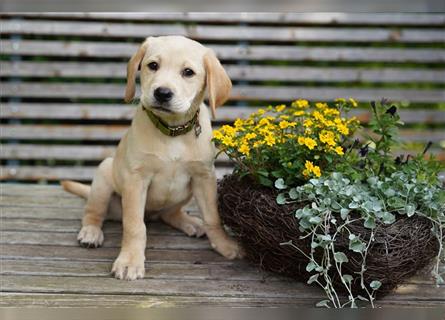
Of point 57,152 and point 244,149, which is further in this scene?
point 57,152

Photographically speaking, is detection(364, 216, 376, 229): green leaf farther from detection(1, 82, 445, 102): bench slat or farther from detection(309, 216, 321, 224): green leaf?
detection(1, 82, 445, 102): bench slat

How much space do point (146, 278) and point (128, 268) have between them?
3.7 inches

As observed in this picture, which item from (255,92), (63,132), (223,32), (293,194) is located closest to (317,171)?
(293,194)

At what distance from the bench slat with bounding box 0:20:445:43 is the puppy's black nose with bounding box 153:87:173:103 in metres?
2.30

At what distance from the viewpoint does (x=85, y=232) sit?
3117 millimetres

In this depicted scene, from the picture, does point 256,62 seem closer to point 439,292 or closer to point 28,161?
point 28,161

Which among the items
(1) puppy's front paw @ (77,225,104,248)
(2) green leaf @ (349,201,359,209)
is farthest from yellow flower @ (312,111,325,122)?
(1) puppy's front paw @ (77,225,104,248)

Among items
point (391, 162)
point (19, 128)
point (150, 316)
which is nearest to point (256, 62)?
point (19, 128)

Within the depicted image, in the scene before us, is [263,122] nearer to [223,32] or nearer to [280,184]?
[280,184]

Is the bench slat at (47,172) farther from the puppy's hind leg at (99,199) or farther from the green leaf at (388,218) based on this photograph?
the green leaf at (388,218)

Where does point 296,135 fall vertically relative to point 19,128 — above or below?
above

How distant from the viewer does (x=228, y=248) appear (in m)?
2.99

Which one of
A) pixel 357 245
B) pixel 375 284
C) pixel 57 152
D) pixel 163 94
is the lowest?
pixel 57 152

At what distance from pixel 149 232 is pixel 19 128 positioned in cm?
200
